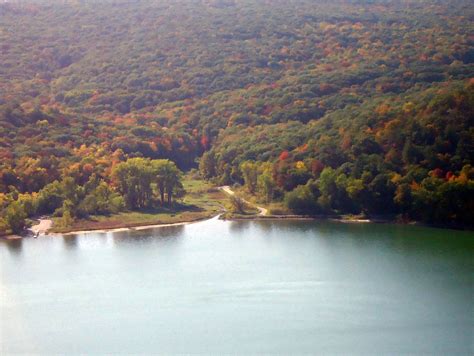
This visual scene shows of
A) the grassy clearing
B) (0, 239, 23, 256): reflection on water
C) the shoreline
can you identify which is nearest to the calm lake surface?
(0, 239, 23, 256): reflection on water

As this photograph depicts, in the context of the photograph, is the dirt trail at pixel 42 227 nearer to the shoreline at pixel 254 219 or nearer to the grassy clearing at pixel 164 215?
the shoreline at pixel 254 219

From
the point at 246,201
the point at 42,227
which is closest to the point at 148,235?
the point at 42,227

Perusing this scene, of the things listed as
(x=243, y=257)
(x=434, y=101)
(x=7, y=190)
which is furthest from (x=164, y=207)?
(x=434, y=101)

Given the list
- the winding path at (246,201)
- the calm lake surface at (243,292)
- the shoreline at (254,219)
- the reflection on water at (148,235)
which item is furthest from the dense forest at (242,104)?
the calm lake surface at (243,292)

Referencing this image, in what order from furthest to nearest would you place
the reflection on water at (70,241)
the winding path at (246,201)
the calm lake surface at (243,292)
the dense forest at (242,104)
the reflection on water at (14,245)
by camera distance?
the winding path at (246,201), the dense forest at (242,104), the reflection on water at (70,241), the reflection on water at (14,245), the calm lake surface at (243,292)

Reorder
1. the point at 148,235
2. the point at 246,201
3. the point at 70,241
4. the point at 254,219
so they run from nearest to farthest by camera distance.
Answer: the point at 70,241 < the point at 148,235 < the point at 254,219 < the point at 246,201

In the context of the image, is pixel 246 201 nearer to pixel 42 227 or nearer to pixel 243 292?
pixel 42 227
